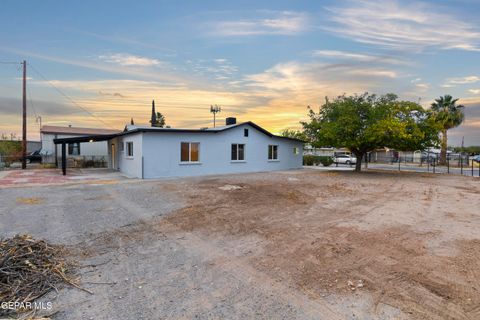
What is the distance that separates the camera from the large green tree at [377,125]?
685 inches

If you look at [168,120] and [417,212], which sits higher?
[168,120]

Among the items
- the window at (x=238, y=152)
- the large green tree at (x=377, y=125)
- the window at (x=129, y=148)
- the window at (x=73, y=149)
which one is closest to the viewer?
→ the large green tree at (x=377, y=125)

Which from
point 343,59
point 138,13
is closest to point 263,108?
point 343,59

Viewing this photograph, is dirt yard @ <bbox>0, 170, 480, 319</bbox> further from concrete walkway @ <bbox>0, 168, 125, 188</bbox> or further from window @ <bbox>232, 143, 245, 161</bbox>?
window @ <bbox>232, 143, 245, 161</bbox>

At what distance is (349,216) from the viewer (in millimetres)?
Result: 7656

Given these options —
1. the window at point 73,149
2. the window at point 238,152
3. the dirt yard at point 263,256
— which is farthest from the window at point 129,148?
the window at point 73,149

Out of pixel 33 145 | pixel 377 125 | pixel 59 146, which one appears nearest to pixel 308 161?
pixel 377 125

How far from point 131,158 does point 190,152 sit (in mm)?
3895

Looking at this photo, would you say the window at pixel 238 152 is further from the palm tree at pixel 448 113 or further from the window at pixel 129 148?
the palm tree at pixel 448 113

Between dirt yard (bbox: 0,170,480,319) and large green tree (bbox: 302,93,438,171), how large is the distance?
856cm

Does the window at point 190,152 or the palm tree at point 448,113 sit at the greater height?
the palm tree at point 448,113

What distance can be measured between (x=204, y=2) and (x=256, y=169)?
12.6 metres

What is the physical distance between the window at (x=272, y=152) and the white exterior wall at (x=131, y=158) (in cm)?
1092

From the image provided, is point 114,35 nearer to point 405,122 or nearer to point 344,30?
point 344,30
